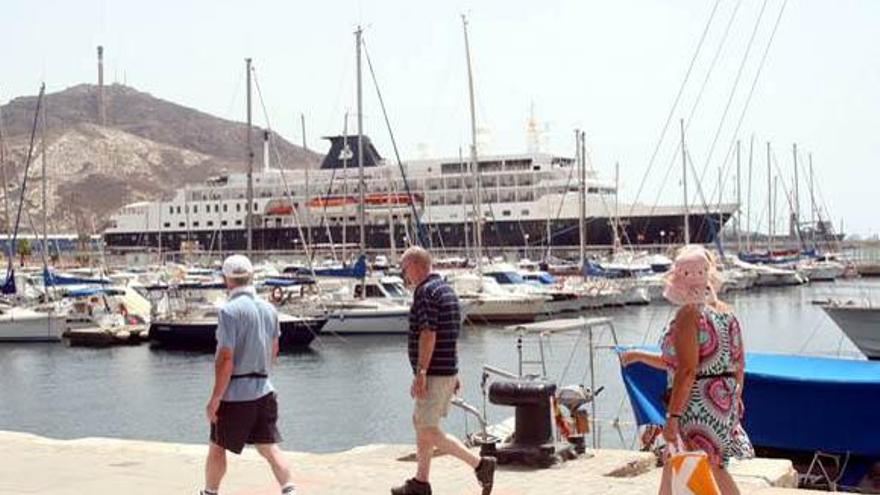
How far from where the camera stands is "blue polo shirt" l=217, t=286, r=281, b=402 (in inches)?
291

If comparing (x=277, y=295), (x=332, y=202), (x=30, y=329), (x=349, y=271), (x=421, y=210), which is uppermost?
(x=332, y=202)

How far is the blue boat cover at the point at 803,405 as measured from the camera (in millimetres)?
11289

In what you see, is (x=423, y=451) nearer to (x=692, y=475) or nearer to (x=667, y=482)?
(x=667, y=482)

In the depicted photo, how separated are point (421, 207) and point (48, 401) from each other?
259 feet

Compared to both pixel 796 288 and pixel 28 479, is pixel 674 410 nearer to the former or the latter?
pixel 28 479

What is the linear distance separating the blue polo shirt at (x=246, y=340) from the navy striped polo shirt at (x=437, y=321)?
2.81 ft

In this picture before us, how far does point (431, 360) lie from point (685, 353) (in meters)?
2.10

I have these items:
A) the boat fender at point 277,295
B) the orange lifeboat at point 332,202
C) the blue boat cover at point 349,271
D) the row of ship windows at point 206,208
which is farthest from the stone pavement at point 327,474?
the row of ship windows at point 206,208

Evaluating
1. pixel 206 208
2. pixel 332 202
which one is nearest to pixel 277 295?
pixel 332 202

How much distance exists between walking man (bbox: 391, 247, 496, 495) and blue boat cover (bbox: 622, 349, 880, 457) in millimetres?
4073

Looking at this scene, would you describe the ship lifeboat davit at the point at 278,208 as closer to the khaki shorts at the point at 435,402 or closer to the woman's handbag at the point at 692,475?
the khaki shorts at the point at 435,402

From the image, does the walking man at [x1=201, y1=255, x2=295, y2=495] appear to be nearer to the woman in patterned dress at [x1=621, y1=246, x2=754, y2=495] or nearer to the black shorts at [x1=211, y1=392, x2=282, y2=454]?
the black shorts at [x1=211, y1=392, x2=282, y2=454]

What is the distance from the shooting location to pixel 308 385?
31.5 m

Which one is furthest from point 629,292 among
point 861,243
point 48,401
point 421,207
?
point 861,243
